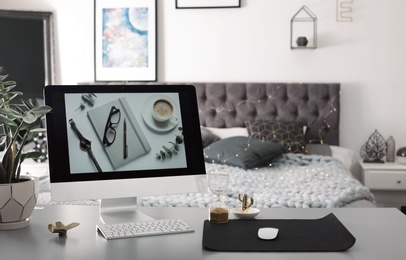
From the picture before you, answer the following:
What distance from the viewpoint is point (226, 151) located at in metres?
4.06

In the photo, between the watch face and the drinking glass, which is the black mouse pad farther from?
the watch face

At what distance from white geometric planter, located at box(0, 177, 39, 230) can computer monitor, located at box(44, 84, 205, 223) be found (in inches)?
3.1

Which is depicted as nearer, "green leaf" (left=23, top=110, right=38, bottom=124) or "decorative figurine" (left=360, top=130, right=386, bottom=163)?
"green leaf" (left=23, top=110, right=38, bottom=124)

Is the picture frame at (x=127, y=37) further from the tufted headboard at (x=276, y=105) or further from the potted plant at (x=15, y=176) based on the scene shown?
the potted plant at (x=15, y=176)

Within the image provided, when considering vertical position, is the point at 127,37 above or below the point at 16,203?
above

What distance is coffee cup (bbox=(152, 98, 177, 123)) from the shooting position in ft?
6.11

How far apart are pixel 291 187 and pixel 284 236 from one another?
1603mm

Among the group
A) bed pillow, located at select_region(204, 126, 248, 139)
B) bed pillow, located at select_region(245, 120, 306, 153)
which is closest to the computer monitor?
bed pillow, located at select_region(245, 120, 306, 153)

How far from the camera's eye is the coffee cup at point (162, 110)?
6.11 ft

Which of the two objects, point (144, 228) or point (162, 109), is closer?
point (144, 228)

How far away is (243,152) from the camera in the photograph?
3980 mm

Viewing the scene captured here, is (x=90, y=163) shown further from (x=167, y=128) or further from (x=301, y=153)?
(x=301, y=153)

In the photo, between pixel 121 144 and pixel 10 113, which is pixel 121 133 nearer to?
pixel 121 144

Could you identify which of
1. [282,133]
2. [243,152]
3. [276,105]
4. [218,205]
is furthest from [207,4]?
[218,205]
